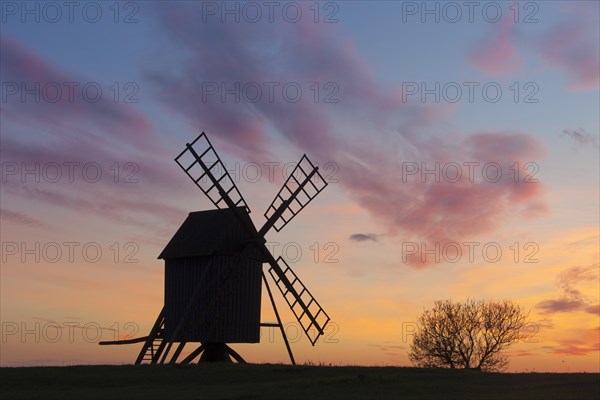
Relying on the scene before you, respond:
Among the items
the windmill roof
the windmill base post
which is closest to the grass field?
the windmill base post

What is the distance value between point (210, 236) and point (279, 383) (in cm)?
1577

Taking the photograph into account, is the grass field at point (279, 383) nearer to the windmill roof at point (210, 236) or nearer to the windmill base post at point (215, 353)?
the windmill base post at point (215, 353)

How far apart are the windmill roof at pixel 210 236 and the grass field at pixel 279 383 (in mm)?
7705

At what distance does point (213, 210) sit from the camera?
159 ft

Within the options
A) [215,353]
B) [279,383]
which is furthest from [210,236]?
[279,383]

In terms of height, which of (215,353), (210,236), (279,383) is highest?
(210,236)

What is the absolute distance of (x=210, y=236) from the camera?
46281mm

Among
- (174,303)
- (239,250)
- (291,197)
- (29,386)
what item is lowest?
(29,386)

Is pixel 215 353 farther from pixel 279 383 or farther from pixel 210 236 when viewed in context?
pixel 279 383

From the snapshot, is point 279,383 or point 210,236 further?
point 210,236

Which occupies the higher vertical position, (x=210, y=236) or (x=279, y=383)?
(x=210, y=236)

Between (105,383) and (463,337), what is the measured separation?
3557 centimetres

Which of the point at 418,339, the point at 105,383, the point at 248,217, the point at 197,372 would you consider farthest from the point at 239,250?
the point at 418,339

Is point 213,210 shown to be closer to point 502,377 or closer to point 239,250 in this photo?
point 239,250
